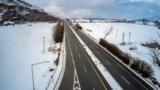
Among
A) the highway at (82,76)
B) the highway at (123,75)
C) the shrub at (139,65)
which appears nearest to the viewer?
the highway at (82,76)

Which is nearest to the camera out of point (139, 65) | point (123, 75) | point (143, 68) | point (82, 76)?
point (82, 76)

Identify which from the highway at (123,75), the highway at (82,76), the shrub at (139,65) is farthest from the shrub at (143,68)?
the highway at (82,76)

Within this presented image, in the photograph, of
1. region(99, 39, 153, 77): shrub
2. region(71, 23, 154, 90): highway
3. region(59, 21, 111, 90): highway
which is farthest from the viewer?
region(99, 39, 153, 77): shrub

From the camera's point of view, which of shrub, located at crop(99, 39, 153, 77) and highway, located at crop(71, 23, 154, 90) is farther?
shrub, located at crop(99, 39, 153, 77)

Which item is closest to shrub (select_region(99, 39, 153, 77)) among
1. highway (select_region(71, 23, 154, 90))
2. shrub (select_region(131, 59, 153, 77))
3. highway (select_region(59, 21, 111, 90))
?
shrub (select_region(131, 59, 153, 77))

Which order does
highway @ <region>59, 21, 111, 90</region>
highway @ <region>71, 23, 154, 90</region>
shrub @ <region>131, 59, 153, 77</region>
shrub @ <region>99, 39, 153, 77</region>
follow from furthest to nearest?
shrub @ <region>99, 39, 153, 77</region> → shrub @ <region>131, 59, 153, 77</region> → highway @ <region>71, 23, 154, 90</region> → highway @ <region>59, 21, 111, 90</region>

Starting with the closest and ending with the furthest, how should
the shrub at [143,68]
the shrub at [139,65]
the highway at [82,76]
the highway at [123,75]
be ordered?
1. the highway at [82,76]
2. the highway at [123,75]
3. the shrub at [143,68]
4. the shrub at [139,65]

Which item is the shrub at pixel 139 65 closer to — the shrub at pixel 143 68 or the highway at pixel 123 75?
the shrub at pixel 143 68

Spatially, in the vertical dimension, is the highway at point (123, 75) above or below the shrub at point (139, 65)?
below

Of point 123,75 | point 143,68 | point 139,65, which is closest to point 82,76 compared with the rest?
point 123,75

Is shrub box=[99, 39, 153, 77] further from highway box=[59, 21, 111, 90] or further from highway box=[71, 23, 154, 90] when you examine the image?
highway box=[59, 21, 111, 90]

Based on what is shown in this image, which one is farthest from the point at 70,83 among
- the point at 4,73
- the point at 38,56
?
the point at 38,56

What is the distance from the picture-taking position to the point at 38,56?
63.0 meters

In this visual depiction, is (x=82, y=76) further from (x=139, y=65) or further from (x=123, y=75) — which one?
(x=139, y=65)
